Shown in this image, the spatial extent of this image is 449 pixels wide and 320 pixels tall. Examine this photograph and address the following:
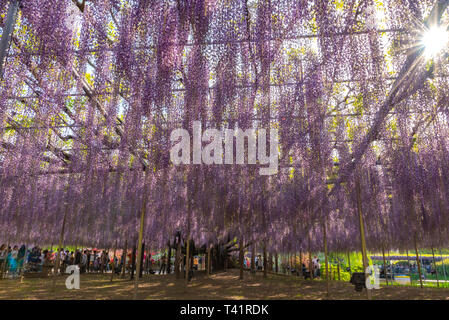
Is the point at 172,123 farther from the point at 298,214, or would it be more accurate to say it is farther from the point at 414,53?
the point at 298,214

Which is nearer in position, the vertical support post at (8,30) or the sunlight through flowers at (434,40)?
the vertical support post at (8,30)

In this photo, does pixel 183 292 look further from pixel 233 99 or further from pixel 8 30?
pixel 8 30

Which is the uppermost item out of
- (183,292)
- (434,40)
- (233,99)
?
(434,40)

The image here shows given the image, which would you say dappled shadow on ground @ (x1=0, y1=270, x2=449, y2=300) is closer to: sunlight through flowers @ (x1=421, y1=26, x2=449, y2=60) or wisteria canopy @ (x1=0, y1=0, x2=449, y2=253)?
wisteria canopy @ (x1=0, y1=0, x2=449, y2=253)

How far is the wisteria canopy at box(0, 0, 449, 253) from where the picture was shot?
13.1ft

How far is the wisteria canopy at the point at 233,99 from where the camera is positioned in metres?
4.01

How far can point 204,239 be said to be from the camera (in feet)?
53.2

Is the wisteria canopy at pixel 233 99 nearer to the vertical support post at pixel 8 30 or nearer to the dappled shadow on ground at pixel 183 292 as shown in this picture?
the vertical support post at pixel 8 30

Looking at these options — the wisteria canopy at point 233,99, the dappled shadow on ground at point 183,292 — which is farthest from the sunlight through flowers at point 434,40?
the dappled shadow on ground at point 183,292

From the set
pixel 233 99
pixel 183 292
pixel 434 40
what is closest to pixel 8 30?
pixel 233 99

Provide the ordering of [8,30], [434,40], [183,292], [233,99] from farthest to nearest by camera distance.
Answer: [183,292], [233,99], [434,40], [8,30]

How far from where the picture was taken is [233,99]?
5320mm

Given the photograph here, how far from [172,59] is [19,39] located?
3.27 metres

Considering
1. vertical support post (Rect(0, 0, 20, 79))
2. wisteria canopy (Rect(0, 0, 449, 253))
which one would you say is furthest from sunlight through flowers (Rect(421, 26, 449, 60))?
vertical support post (Rect(0, 0, 20, 79))
